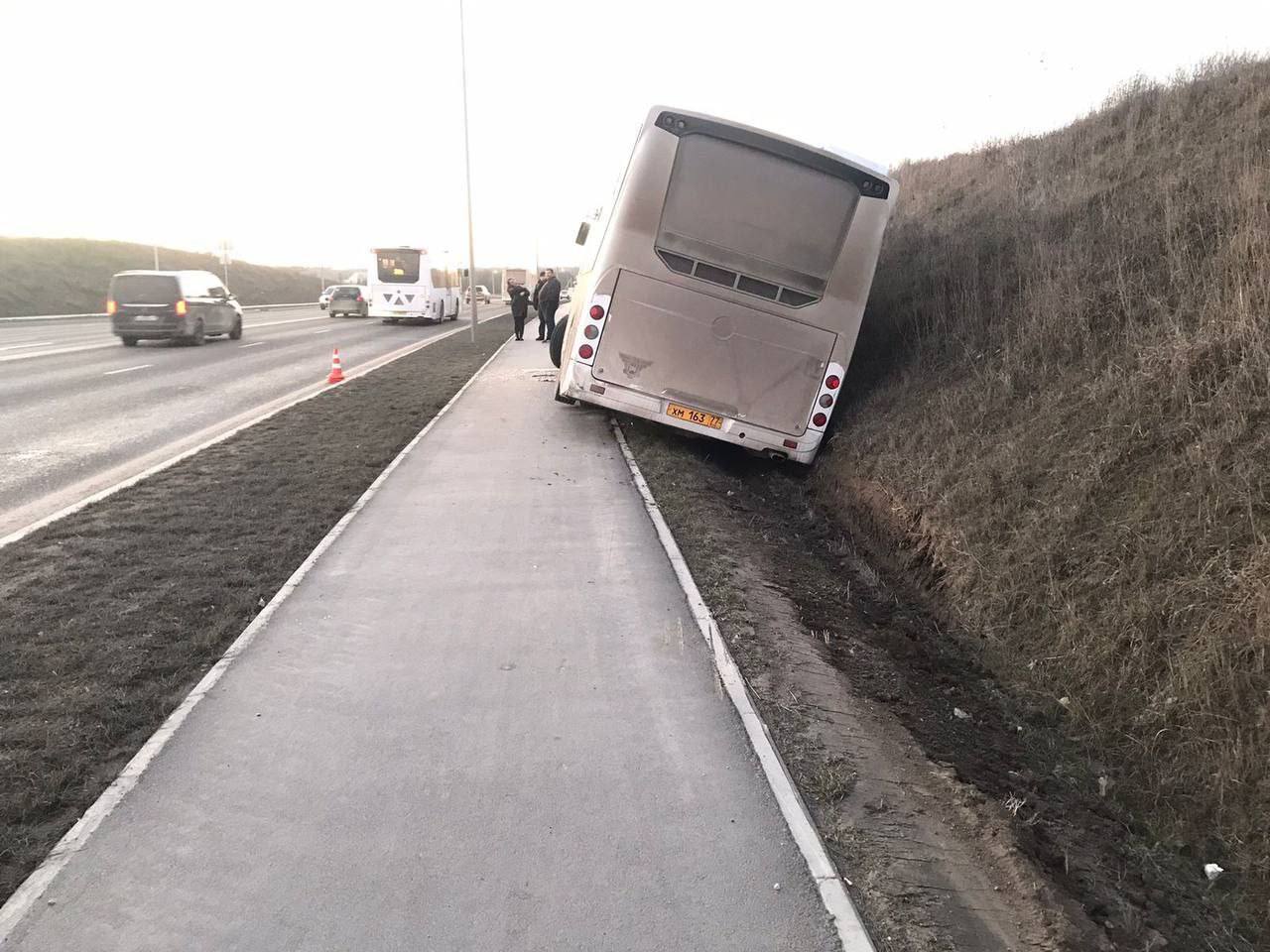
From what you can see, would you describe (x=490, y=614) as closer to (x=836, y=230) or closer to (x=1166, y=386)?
(x=1166, y=386)

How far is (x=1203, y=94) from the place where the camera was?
956 cm

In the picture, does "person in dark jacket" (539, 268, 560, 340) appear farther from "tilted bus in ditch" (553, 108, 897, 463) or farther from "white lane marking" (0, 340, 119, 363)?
"tilted bus in ditch" (553, 108, 897, 463)

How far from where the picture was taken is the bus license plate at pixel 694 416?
27.0ft

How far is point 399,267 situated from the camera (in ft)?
105

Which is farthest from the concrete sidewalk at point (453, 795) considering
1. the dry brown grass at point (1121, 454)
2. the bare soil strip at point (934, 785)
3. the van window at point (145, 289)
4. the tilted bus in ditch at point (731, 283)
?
the van window at point (145, 289)

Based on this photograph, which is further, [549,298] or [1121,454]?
[549,298]

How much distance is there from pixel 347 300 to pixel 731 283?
35238mm

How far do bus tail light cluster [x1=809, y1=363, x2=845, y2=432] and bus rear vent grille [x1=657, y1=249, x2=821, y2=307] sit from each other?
71 cm

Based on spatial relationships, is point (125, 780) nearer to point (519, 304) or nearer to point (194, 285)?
point (194, 285)

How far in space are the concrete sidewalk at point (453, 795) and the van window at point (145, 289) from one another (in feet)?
61.1

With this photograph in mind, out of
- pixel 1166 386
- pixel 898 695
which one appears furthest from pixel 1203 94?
pixel 898 695

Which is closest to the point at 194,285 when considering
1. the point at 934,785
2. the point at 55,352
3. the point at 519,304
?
the point at 55,352

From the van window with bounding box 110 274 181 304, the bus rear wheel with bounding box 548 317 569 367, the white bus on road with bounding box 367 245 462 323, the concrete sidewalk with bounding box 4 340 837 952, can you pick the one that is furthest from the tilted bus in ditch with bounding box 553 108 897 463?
the white bus on road with bounding box 367 245 462 323

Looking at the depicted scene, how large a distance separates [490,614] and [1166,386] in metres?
4.30
